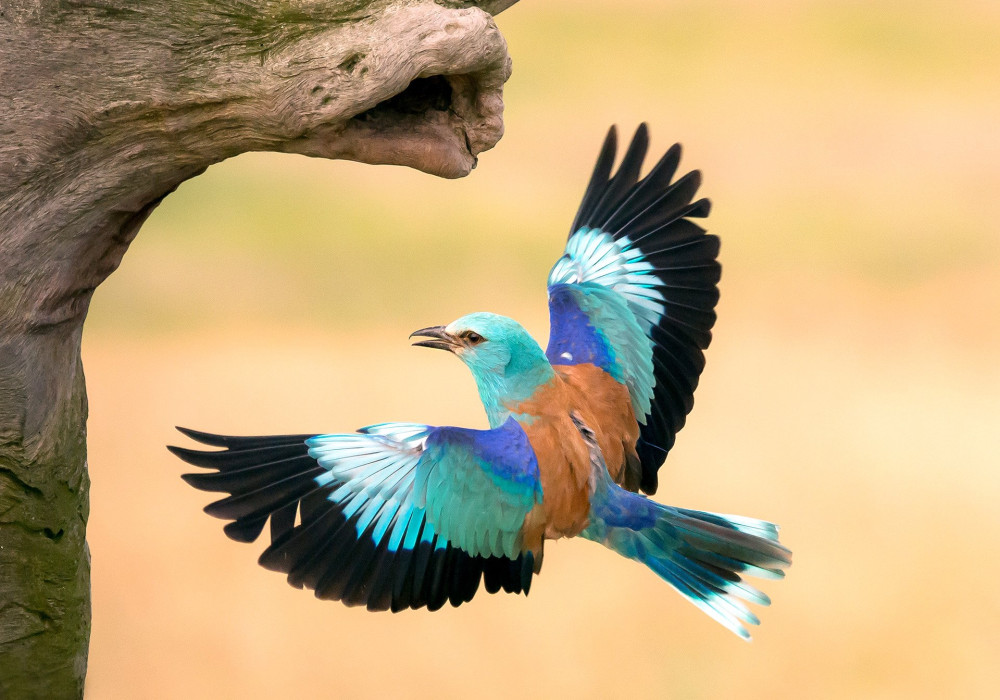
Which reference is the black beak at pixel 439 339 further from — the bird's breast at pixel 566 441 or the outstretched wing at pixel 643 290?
the outstretched wing at pixel 643 290

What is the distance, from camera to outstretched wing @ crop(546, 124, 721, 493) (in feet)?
Result: 7.32

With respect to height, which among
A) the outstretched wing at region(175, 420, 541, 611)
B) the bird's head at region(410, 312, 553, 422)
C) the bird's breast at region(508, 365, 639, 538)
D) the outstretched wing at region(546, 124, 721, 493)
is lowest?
the outstretched wing at region(175, 420, 541, 611)

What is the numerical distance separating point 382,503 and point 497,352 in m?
0.31

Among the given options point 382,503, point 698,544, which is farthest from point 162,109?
point 698,544

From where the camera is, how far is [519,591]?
2020 mm

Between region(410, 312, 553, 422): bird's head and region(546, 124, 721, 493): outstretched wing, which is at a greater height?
region(546, 124, 721, 493): outstretched wing

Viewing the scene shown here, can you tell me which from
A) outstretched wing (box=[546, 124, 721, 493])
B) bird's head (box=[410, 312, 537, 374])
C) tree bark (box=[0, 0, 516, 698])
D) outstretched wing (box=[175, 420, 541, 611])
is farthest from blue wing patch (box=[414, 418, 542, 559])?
tree bark (box=[0, 0, 516, 698])

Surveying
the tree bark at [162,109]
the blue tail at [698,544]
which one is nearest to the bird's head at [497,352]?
the blue tail at [698,544]

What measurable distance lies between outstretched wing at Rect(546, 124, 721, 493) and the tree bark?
393 mm

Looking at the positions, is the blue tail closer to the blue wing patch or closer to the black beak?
the blue wing patch

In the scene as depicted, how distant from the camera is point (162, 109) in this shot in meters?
1.90

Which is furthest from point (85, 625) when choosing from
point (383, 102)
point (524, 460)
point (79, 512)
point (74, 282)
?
point (383, 102)

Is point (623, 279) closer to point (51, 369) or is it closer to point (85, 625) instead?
point (51, 369)

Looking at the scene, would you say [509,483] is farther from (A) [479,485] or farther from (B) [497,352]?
(B) [497,352]
